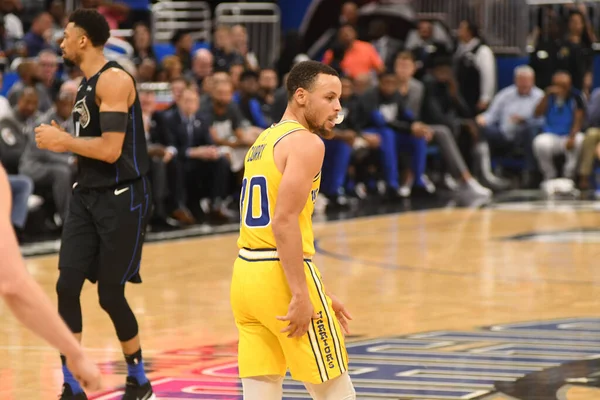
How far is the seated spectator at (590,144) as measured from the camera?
668 inches

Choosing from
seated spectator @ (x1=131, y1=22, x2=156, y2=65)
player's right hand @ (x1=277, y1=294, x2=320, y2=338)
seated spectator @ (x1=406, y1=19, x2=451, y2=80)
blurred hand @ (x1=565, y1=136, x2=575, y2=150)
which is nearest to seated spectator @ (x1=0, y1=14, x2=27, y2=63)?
seated spectator @ (x1=131, y1=22, x2=156, y2=65)

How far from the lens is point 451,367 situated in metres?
6.66

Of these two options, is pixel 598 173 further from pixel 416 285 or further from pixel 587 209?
pixel 416 285

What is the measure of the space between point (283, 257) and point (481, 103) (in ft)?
48.5

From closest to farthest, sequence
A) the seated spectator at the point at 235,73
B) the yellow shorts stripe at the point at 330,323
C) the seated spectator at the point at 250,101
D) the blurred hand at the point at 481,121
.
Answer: the yellow shorts stripe at the point at 330,323 < the seated spectator at the point at 250,101 < the seated spectator at the point at 235,73 < the blurred hand at the point at 481,121

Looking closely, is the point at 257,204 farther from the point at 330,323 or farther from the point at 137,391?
the point at 137,391

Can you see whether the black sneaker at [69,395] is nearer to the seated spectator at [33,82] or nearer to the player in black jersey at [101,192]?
the player in black jersey at [101,192]

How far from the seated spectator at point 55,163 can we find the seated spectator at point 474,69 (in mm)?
8210

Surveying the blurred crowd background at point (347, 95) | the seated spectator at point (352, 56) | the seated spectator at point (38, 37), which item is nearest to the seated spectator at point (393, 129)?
the blurred crowd background at point (347, 95)

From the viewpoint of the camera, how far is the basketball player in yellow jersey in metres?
4.17

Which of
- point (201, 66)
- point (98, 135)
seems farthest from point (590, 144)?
point (98, 135)

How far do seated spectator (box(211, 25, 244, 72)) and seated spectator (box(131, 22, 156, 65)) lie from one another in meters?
0.90

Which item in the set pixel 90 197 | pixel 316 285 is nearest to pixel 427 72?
pixel 90 197

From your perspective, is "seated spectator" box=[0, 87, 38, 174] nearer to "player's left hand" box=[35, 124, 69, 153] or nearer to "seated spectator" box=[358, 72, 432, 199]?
"seated spectator" box=[358, 72, 432, 199]
